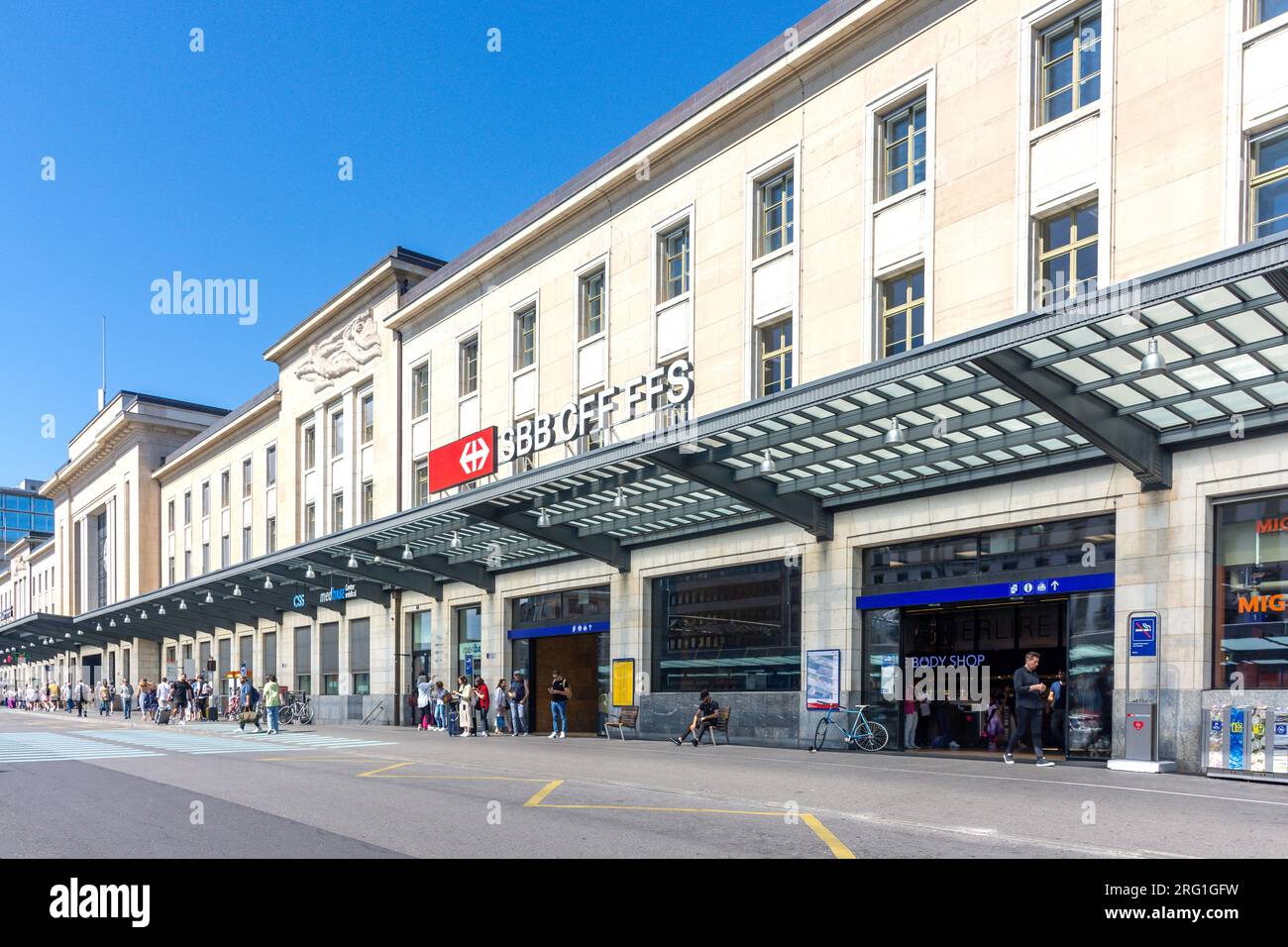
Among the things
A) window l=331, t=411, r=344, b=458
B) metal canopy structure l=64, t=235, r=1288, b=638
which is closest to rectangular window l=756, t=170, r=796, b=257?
metal canopy structure l=64, t=235, r=1288, b=638

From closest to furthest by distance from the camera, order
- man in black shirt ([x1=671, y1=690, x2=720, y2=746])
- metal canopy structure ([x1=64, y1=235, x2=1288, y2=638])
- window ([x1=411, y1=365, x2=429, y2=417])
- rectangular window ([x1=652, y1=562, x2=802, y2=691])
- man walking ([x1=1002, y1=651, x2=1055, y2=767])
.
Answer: metal canopy structure ([x1=64, y1=235, x2=1288, y2=638]) < man walking ([x1=1002, y1=651, x2=1055, y2=767]) < rectangular window ([x1=652, y1=562, x2=802, y2=691]) < man in black shirt ([x1=671, y1=690, x2=720, y2=746]) < window ([x1=411, y1=365, x2=429, y2=417])

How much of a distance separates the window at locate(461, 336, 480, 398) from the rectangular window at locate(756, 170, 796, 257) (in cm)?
1284

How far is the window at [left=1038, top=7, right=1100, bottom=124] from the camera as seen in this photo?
59.2 ft

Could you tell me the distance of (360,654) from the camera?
41250 mm

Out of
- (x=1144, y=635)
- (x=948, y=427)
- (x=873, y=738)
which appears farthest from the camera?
(x=873, y=738)

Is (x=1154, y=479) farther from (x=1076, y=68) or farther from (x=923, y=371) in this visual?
(x=1076, y=68)

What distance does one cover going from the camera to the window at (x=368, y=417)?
4118 centimetres

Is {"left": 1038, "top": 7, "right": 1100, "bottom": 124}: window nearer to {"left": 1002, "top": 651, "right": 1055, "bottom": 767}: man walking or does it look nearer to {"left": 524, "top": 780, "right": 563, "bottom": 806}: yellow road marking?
{"left": 1002, "top": 651, "right": 1055, "bottom": 767}: man walking

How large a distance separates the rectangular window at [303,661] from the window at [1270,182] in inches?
1499

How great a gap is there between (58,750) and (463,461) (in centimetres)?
1178

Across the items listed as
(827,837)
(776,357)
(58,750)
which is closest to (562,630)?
(776,357)

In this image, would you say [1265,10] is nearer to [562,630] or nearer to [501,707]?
[562,630]
